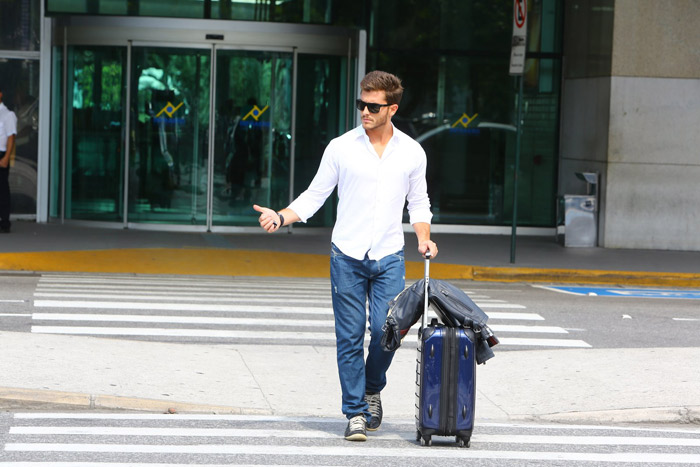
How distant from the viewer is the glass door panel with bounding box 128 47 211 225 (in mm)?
19328

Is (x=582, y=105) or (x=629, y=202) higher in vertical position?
(x=582, y=105)

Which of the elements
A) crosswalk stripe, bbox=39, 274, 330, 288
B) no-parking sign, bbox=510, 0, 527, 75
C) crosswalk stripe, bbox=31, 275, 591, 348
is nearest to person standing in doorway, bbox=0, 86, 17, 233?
crosswalk stripe, bbox=39, 274, 330, 288

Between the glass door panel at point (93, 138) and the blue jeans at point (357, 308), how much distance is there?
13.4 m

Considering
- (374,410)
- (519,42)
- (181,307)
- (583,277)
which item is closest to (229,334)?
(181,307)

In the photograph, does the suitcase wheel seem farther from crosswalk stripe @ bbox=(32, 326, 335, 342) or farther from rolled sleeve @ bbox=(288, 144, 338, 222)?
crosswalk stripe @ bbox=(32, 326, 335, 342)

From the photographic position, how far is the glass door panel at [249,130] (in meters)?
19.5

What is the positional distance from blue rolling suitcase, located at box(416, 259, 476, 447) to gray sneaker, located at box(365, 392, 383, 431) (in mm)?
461

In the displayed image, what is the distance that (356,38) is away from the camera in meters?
19.9

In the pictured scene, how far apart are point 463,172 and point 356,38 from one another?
2949mm

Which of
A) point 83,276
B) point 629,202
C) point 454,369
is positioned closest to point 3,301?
point 83,276

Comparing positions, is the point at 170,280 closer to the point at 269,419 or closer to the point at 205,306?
the point at 205,306

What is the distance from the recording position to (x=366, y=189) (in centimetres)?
664

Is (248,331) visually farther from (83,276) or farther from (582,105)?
(582,105)

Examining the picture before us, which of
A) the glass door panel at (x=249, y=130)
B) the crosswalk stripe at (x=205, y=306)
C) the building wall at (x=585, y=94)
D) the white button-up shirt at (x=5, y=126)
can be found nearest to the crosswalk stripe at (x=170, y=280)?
the crosswalk stripe at (x=205, y=306)
